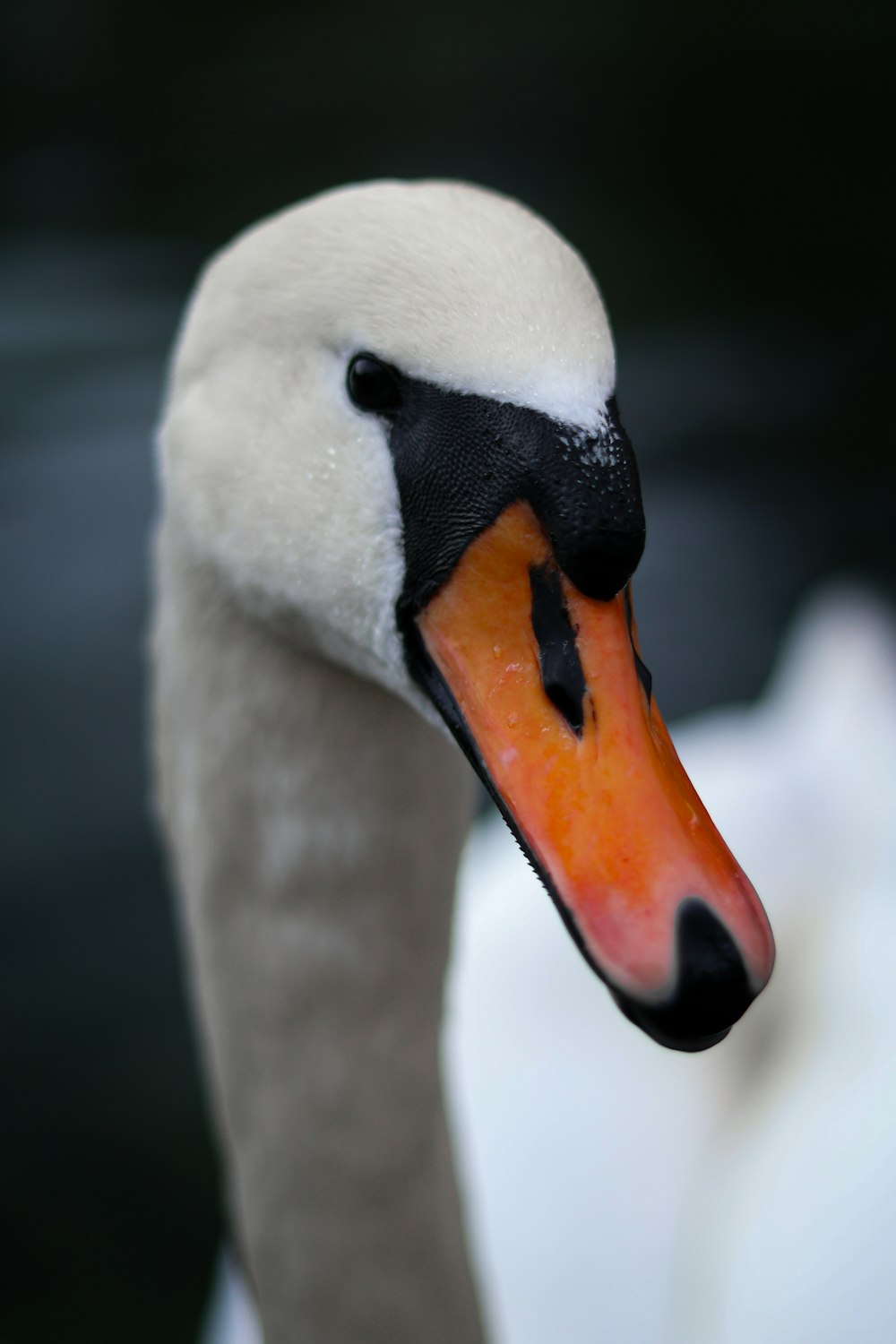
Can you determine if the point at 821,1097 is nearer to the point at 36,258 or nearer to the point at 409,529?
the point at 409,529

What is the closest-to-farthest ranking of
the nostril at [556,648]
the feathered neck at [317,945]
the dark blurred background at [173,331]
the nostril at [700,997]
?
the nostril at [700,997] < the nostril at [556,648] < the feathered neck at [317,945] < the dark blurred background at [173,331]

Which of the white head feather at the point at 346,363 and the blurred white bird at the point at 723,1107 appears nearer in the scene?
the white head feather at the point at 346,363

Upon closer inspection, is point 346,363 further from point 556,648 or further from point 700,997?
point 700,997

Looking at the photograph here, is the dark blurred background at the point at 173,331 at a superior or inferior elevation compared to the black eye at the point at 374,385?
inferior

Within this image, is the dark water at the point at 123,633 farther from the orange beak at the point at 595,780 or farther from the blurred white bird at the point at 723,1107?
the orange beak at the point at 595,780

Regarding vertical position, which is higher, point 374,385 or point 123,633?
point 374,385

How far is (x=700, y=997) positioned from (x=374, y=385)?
48 cm

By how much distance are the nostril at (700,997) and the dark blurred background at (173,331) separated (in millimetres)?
1936

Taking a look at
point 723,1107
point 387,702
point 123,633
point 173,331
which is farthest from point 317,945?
point 173,331

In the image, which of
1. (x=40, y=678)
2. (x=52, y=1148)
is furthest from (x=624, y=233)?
(x=52, y=1148)

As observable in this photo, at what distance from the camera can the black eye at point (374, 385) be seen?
42.1 inches

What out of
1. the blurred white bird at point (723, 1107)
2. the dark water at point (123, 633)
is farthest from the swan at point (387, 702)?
the dark water at point (123, 633)

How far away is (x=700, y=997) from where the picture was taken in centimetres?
87

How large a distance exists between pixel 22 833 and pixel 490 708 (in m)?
2.40
